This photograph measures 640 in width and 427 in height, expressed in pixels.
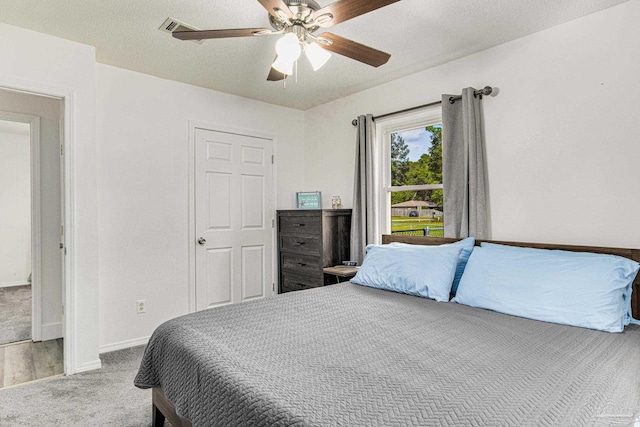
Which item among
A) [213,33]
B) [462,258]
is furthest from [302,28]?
[462,258]

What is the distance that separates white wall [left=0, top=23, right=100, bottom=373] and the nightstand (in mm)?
1912

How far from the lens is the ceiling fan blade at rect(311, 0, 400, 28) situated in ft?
5.13

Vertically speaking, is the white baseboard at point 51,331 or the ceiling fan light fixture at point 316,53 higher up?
the ceiling fan light fixture at point 316,53

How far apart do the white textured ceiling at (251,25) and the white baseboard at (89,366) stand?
2389 mm

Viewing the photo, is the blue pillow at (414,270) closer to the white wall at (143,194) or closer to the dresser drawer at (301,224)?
the dresser drawer at (301,224)

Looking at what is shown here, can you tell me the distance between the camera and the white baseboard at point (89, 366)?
269 cm

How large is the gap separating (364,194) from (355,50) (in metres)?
1.64

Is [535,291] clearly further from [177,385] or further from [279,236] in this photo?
[279,236]

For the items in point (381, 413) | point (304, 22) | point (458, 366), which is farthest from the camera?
point (304, 22)

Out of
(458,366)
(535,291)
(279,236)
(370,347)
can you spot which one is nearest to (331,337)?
(370,347)

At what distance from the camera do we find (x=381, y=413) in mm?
1004

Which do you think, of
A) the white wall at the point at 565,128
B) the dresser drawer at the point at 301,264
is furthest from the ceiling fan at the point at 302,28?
the dresser drawer at the point at 301,264

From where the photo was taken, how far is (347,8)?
1.63m

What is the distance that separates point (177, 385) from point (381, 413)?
957 millimetres
